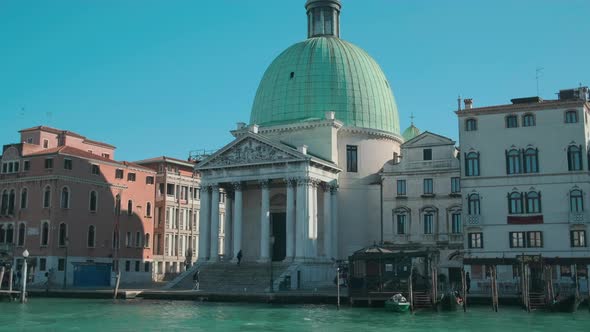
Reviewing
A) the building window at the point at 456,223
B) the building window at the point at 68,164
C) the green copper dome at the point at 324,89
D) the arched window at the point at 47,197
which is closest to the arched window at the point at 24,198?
the arched window at the point at 47,197

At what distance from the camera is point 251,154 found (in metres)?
52.4

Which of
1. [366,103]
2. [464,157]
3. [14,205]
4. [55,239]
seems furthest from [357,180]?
[14,205]

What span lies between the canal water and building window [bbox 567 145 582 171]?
9212 mm

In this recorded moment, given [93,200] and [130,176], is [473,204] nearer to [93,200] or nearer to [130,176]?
[93,200]

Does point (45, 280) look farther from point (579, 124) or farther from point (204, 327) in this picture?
point (579, 124)

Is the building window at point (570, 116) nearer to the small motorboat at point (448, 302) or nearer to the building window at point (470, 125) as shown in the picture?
the building window at point (470, 125)

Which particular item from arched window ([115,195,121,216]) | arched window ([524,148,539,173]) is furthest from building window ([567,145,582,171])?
arched window ([115,195,121,216])

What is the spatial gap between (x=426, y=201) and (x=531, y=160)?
8911mm

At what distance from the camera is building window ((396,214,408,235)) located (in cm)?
5178

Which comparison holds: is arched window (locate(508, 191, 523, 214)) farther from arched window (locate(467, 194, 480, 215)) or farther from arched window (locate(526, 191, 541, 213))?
arched window (locate(467, 194, 480, 215))

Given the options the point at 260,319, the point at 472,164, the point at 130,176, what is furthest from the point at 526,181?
the point at 130,176

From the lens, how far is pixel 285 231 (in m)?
Answer: 55.7

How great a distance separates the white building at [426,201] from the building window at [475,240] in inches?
173

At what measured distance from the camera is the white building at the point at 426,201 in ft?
164
